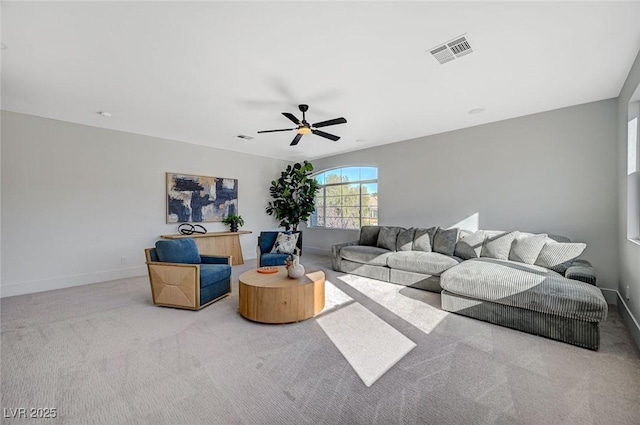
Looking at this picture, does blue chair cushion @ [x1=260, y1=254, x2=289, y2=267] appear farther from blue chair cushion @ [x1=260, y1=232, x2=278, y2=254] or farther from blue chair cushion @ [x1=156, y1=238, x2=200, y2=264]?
blue chair cushion @ [x1=156, y1=238, x2=200, y2=264]

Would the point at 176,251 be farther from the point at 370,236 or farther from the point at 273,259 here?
the point at 370,236

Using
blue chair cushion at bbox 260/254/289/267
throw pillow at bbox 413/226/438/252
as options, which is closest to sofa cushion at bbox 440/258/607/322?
throw pillow at bbox 413/226/438/252

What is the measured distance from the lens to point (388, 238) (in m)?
5.35

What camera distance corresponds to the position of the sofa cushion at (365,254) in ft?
15.9

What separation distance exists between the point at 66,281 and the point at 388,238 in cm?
567

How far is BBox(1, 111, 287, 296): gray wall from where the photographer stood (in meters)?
4.12

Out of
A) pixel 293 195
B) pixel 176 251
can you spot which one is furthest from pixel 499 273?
pixel 293 195

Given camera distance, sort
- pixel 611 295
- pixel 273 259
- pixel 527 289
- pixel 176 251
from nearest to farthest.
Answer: pixel 527 289 < pixel 611 295 < pixel 176 251 < pixel 273 259

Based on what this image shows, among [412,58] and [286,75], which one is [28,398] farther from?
[412,58]

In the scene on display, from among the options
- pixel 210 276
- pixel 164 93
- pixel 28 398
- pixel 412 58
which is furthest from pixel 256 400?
pixel 164 93

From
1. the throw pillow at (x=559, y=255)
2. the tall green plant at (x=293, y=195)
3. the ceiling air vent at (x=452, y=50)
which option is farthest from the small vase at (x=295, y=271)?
the tall green plant at (x=293, y=195)

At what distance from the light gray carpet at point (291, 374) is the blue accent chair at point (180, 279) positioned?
279 millimetres

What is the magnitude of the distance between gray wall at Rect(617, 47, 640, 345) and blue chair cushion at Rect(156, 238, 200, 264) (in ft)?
16.7

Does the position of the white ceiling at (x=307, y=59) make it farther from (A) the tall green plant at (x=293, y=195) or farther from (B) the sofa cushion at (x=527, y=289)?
(A) the tall green plant at (x=293, y=195)
